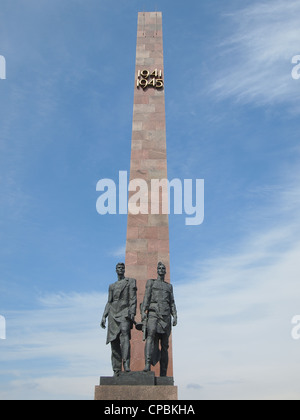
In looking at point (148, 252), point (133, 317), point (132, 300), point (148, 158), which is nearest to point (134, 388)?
point (133, 317)

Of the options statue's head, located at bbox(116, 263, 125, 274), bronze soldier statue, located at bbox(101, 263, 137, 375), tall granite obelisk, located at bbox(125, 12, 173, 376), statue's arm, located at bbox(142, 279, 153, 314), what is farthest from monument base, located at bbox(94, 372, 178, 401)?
tall granite obelisk, located at bbox(125, 12, 173, 376)

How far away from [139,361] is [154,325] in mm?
4191

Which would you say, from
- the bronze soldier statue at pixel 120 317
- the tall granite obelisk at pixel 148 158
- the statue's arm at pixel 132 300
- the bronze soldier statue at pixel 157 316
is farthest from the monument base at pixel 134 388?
the tall granite obelisk at pixel 148 158

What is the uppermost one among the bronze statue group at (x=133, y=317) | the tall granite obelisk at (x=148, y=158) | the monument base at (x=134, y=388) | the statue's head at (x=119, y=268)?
the tall granite obelisk at (x=148, y=158)

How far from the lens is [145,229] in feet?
59.8

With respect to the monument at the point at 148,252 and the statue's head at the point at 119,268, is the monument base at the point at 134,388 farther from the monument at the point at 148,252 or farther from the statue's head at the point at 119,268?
the statue's head at the point at 119,268

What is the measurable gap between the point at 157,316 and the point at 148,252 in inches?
204

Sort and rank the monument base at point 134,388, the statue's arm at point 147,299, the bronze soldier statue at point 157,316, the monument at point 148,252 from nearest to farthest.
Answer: the monument base at point 134,388 → the monument at point 148,252 → the bronze soldier statue at point 157,316 → the statue's arm at point 147,299

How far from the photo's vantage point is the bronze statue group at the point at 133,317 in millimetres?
12534

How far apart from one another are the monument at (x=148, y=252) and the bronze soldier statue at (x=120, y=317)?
0.06 meters

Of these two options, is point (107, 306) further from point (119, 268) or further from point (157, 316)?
point (157, 316)

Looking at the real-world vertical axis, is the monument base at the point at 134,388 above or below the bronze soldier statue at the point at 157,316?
below

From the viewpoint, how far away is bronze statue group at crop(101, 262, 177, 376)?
12534mm
